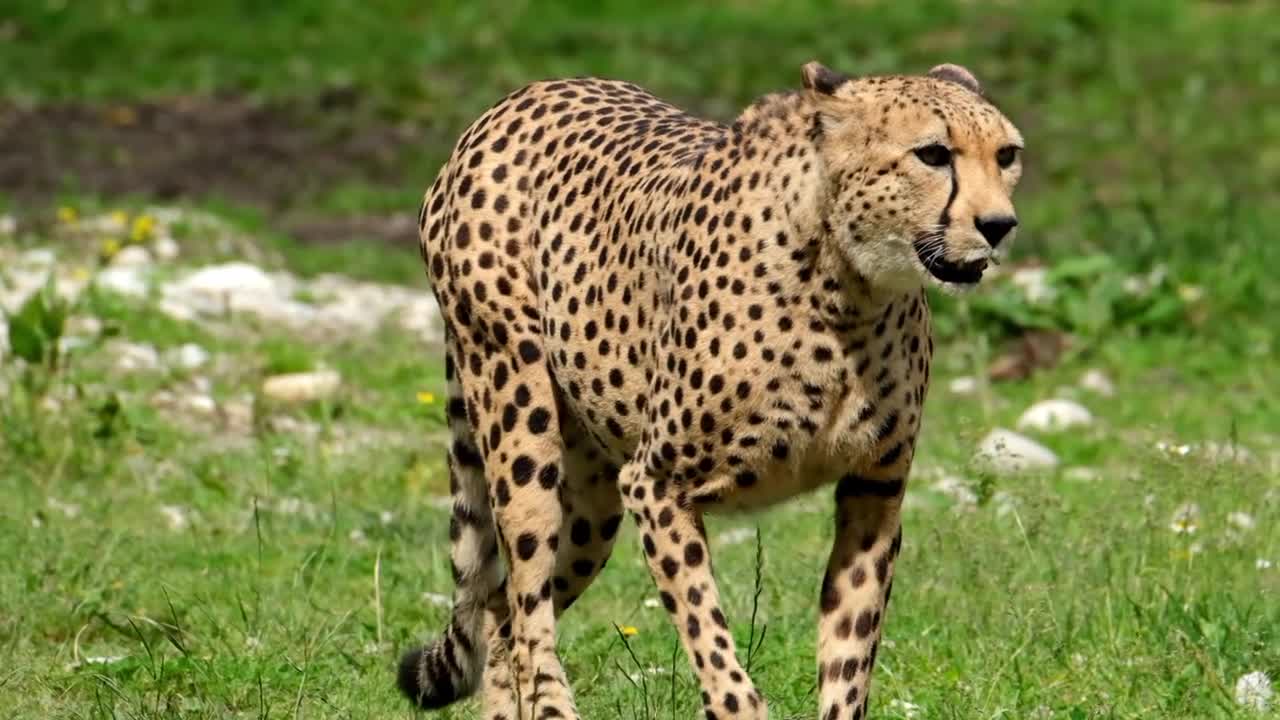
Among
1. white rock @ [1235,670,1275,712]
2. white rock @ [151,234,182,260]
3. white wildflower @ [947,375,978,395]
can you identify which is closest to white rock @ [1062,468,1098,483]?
white wildflower @ [947,375,978,395]

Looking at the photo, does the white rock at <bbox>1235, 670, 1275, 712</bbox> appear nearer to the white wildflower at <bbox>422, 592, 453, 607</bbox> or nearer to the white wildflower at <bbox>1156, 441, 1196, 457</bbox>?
the white wildflower at <bbox>1156, 441, 1196, 457</bbox>

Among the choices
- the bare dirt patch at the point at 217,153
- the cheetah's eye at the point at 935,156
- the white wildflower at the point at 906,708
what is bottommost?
the bare dirt patch at the point at 217,153

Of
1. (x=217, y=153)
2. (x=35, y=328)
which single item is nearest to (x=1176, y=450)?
(x=35, y=328)

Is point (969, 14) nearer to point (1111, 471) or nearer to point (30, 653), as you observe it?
point (1111, 471)

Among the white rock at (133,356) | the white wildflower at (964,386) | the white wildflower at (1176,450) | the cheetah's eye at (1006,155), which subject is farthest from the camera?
the white wildflower at (964,386)

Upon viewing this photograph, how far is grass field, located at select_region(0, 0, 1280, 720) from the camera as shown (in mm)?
5041

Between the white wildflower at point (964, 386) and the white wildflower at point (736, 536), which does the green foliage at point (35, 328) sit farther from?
the white wildflower at point (964, 386)

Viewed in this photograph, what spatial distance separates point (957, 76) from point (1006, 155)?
11.7 inches

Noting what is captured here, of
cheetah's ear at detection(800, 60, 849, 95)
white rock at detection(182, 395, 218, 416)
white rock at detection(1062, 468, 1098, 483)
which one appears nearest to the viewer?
cheetah's ear at detection(800, 60, 849, 95)

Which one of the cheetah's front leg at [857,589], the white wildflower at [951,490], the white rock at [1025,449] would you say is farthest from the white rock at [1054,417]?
the cheetah's front leg at [857,589]

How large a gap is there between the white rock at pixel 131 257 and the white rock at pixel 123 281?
181mm

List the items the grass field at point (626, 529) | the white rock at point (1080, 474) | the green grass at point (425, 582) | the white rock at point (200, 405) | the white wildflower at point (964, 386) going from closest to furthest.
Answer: the green grass at point (425, 582) < the grass field at point (626, 529) < the white rock at point (1080, 474) < the white rock at point (200, 405) < the white wildflower at point (964, 386)

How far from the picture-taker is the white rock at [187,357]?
8234mm

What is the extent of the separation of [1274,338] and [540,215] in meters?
4.92
